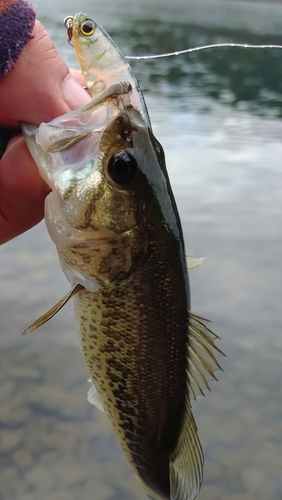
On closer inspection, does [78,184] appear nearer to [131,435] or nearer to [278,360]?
[131,435]

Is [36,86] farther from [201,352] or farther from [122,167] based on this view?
[201,352]

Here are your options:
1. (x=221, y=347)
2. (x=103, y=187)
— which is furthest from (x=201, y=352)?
(x=221, y=347)

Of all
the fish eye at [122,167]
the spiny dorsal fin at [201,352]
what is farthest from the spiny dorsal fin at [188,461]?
the fish eye at [122,167]

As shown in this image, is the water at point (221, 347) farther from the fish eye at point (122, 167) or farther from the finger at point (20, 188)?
the fish eye at point (122, 167)

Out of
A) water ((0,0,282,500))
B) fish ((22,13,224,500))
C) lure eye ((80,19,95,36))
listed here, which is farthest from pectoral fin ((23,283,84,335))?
water ((0,0,282,500))

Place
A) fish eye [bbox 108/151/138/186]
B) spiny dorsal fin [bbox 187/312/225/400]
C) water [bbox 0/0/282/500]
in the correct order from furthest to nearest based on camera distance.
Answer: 1. water [bbox 0/0/282/500]
2. spiny dorsal fin [bbox 187/312/225/400]
3. fish eye [bbox 108/151/138/186]

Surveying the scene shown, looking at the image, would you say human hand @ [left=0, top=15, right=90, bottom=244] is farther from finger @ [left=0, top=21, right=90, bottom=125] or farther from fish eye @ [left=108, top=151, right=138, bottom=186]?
fish eye @ [left=108, top=151, right=138, bottom=186]

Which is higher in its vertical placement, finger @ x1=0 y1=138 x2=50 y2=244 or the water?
finger @ x1=0 y1=138 x2=50 y2=244
